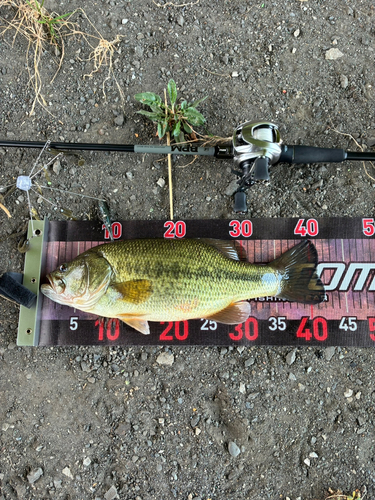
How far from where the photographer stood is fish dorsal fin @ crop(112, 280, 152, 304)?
2418 millimetres

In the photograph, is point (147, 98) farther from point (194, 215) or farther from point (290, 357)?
point (290, 357)

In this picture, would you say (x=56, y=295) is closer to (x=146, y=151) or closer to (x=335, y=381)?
(x=146, y=151)

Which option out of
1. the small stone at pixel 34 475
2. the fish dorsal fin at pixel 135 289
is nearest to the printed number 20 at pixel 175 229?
the fish dorsal fin at pixel 135 289

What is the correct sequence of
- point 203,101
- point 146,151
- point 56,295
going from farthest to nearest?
point 203,101 < point 146,151 < point 56,295

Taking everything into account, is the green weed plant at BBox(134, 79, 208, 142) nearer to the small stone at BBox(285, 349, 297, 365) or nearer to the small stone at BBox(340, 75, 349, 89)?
the small stone at BBox(340, 75, 349, 89)

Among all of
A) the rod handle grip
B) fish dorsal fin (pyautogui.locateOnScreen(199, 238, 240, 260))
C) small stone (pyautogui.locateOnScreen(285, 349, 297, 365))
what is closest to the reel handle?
fish dorsal fin (pyautogui.locateOnScreen(199, 238, 240, 260))

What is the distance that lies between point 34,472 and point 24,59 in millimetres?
3890

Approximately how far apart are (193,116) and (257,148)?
0.83m

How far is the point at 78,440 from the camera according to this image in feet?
9.14

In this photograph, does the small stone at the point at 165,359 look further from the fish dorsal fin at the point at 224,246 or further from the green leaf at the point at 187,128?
the green leaf at the point at 187,128

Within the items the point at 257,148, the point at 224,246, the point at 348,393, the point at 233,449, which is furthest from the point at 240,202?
the point at 233,449

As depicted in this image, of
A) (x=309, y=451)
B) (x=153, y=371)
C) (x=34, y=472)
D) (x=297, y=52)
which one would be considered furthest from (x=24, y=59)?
(x=309, y=451)

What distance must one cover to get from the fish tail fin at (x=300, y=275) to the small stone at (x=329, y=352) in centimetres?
53

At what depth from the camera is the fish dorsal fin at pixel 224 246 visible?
2662 mm
